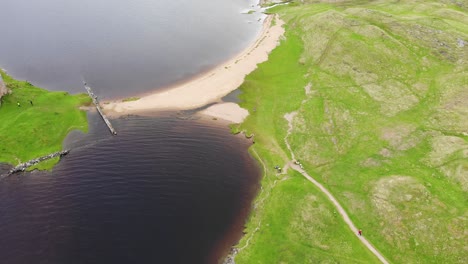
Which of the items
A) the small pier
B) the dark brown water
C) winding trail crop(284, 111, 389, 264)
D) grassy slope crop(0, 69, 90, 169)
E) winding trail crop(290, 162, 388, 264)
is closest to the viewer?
the dark brown water

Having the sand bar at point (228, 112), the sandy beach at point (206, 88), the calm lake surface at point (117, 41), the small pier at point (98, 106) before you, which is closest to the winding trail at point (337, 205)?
the sand bar at point (228, 112)

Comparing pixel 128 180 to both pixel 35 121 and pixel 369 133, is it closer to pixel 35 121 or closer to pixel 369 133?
pixel 35 121

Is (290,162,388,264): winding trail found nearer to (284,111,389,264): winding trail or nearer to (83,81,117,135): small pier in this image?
(284,111,389,264): winding trail

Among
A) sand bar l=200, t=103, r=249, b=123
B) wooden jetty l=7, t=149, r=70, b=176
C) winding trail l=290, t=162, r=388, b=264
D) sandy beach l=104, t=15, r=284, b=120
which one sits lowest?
winding trail l=290, t=162, r=388, b=264

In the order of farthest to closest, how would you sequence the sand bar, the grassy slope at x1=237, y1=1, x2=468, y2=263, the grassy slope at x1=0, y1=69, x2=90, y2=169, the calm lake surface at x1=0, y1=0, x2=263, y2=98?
the calm lake surface at x1=0, y1=0, x2=263, y2=98 < the sand bar < the grassy slope at x1=0, y1=69, x2=90, y2=169 < the grassy slope at x1=237, y1=1, x2=468, y2=263

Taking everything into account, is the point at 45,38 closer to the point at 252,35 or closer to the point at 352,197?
the point at 252,35

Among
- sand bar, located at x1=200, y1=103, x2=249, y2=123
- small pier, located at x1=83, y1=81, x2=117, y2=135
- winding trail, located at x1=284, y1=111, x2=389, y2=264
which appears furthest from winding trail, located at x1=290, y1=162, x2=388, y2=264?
small pier, located at x1=83, y1=81, x2=117, y2=135

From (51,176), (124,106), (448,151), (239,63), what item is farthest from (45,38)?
(448,151)
